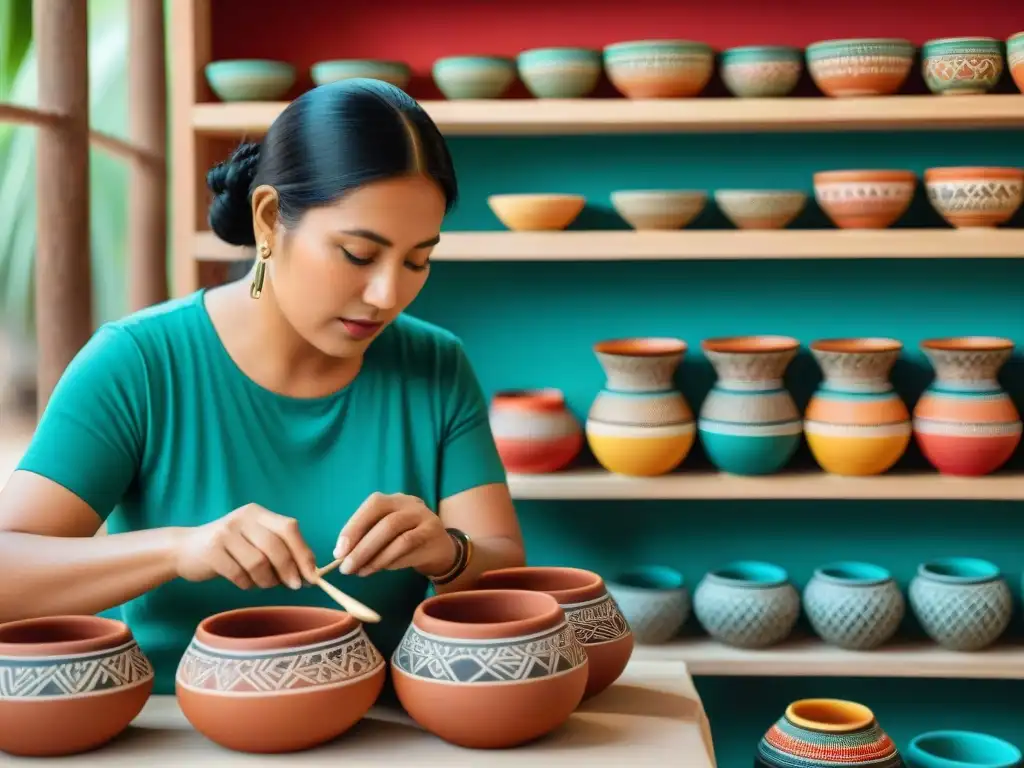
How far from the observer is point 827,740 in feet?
4.74

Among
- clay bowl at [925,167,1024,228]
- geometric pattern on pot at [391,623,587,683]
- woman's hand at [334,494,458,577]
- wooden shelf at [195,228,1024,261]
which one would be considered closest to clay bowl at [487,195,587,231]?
wooden shelf at [195,228,1024,261]

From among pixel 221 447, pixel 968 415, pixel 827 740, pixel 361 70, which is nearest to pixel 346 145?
pixel 221 447

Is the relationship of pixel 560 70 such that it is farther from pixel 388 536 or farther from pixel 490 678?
pixel 490 678

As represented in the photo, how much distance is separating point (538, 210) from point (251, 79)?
0.61 m

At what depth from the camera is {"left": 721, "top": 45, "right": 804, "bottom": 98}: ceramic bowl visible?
243 cm

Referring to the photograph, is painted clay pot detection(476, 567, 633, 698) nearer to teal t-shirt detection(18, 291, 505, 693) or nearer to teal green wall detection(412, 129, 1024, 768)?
teal t-shirt detection(18, 291, 505, 693)

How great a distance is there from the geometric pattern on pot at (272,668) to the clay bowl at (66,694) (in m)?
0.05

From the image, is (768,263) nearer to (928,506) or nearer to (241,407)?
(928,506)

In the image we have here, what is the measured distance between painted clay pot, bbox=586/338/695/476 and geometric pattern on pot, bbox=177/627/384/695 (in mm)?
1512

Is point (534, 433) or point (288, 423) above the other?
point (288, 423)

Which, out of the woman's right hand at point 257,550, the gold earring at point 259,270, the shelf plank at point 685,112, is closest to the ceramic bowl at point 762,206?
the shelf plank at point 685,112

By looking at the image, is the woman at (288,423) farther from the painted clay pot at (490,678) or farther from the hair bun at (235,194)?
the painted clay pot at (490,678)

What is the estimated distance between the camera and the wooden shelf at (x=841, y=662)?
2.48m

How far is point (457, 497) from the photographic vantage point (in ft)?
5.09
